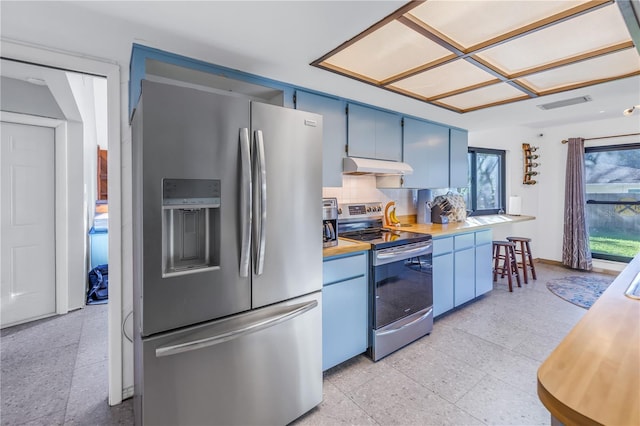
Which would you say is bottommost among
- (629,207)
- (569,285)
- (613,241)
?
(569,285)

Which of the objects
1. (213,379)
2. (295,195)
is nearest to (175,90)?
(295,195)

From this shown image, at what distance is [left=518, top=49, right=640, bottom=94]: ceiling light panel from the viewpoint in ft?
6.77

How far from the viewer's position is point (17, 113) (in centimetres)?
288

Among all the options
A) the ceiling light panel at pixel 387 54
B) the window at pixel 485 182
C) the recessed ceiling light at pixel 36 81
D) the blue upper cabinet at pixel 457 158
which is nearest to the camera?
the ceiling light panel at pixel 387 54

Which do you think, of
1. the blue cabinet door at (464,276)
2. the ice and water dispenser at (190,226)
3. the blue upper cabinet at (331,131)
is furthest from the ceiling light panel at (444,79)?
the ice and water dispenser at (190,226)

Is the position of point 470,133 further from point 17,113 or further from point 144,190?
point 17,113

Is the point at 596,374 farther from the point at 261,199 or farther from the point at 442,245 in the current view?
the point at 442,245

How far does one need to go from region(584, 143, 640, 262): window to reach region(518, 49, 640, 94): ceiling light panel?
3.21 m

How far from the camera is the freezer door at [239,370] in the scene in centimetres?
135

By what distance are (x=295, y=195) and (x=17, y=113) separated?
3157mm

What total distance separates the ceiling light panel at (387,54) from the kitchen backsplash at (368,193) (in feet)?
3.56

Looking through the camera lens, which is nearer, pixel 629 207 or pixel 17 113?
pixel 17 113

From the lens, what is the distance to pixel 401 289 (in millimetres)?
2541

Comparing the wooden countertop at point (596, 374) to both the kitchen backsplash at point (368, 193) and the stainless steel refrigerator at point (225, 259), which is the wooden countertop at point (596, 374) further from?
the kitchen backsplash at point (368, 193)
